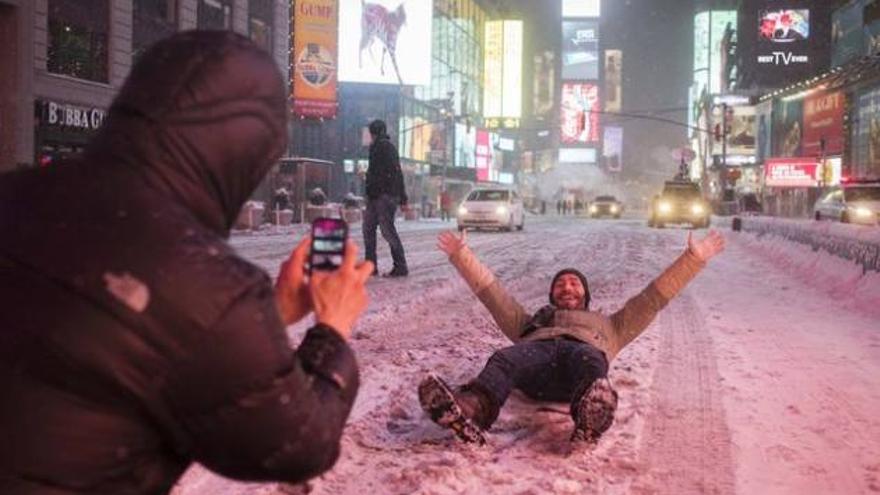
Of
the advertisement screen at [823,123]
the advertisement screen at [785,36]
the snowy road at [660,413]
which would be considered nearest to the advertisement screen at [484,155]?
the advertisement screen at [785,36]

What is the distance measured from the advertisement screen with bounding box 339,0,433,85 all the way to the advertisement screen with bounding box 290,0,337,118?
1545 cm

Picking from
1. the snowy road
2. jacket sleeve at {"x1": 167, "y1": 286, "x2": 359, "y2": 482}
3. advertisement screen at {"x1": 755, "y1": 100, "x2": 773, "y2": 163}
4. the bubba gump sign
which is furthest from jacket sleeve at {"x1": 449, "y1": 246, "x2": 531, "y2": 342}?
advertisement screen at {"x1": 755, "y1": 100, "x2": 773, "y2": 163}

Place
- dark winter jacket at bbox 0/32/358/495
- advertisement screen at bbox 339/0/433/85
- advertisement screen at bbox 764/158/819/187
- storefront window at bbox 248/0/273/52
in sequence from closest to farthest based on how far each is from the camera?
dark winter jacket at bbox 0/32/358/495 < storefront window at bbox 248/0/273/52 < advertisement screen at bbox 764/158/819/187 < advertisement screen at bbox 339/0/433/85

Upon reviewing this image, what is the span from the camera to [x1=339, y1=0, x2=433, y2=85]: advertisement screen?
59.6 meters

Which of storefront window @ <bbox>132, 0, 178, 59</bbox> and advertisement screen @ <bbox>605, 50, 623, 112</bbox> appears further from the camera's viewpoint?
advertisement screen @ <bbox>605, 50, 623, 112</bbox>

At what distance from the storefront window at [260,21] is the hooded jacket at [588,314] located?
32.6 meters

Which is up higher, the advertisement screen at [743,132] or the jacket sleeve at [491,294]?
the advertisement screen at [743,132]

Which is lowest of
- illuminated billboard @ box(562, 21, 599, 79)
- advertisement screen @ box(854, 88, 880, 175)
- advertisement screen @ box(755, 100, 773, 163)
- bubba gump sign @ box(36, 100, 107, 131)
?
bubba gump sign @ box(36, 100, 107, 131)

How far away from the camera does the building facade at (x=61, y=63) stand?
71.8ft

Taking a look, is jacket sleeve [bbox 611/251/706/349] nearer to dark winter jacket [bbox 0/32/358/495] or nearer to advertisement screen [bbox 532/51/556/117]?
dark winter jacket [bbox 0/32/358/495]

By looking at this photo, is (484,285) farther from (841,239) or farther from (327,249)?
(841,239)

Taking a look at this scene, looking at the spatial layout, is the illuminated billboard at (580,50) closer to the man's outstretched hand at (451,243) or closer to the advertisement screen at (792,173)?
the advertisement screen at (792,173)

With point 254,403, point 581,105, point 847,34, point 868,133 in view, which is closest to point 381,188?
point 254,403

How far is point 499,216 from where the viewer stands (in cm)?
2725
